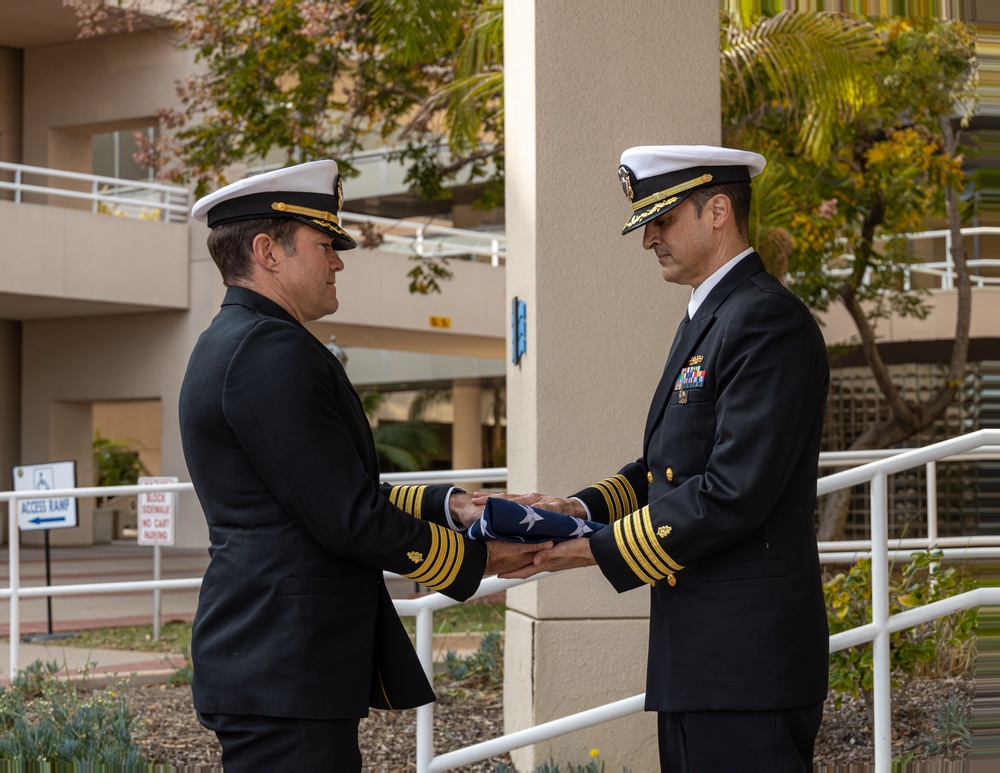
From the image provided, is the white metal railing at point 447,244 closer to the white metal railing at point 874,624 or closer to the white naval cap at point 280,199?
the white metal railing at point 874,624

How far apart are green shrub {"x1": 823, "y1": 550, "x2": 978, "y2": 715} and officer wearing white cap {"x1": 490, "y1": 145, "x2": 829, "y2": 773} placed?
7.64ft

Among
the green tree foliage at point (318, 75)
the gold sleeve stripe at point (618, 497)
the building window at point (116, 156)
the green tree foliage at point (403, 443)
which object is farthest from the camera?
A: the building window at point (116, 156)

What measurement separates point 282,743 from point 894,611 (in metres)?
3.54

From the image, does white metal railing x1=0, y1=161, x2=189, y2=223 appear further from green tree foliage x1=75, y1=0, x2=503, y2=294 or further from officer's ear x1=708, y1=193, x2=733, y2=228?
officer's ear x1=708, y1=193, x2=733, y2=228

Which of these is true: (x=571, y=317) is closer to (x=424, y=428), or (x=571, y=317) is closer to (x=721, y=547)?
(x=721, y=547)

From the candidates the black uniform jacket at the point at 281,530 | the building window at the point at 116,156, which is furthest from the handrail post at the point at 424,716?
the building window at the point at 116,156

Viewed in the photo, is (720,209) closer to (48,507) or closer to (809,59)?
(809,59)

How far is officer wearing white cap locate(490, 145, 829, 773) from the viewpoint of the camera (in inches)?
103

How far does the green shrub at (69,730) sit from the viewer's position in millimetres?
5160

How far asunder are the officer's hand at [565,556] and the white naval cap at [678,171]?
29.8 inches

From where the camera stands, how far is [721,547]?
104 inches

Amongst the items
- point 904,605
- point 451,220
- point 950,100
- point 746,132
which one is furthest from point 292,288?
point 451,220

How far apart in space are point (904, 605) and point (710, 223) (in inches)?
113

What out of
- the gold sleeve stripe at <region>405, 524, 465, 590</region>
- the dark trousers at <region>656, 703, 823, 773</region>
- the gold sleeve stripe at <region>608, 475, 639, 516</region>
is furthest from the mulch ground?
the gold sleeve stripe at <region>405, 524, 465, 590</region>
